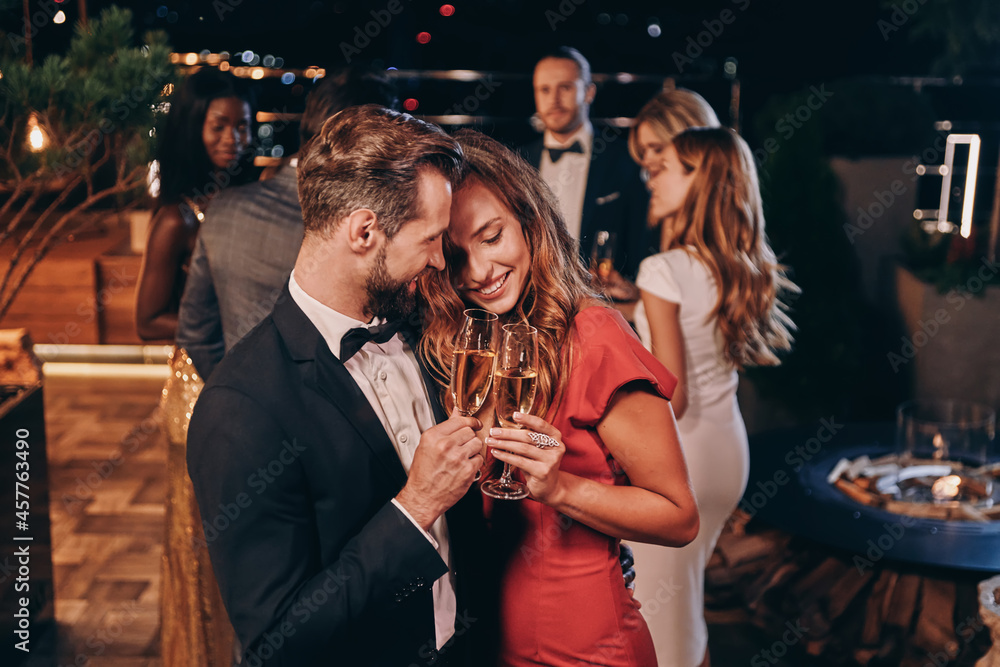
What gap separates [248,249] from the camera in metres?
2.47

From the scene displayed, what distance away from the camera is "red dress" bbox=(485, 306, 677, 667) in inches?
65.6

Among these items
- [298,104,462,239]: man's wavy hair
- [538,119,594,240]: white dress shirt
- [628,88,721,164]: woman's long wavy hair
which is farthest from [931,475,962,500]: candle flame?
[298,104,462,239]: man's wavy hair

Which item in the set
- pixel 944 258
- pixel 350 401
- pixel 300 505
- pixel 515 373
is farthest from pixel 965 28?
pixel 300 505

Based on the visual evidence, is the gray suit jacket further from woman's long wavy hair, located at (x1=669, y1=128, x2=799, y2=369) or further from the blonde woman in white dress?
woman's long wavy hair, located at (x1=669, y1=128, x2=799, y2=369)

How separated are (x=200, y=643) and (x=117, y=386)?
13.0ft

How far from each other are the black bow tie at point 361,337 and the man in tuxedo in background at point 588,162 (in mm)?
2525

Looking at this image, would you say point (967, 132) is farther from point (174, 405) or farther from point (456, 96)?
point (174, 405)

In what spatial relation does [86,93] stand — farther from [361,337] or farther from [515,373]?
[515,373]

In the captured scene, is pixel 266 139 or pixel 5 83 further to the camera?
pixel 266 139

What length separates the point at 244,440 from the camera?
140cm

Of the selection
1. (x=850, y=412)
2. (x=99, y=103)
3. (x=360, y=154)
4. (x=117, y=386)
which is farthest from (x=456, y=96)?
(x=360, y=154)

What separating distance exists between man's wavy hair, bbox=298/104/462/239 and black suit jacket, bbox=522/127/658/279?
2.62 metres

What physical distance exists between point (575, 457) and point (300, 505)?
19.4 inches

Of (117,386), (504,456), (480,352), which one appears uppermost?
(480,352)
